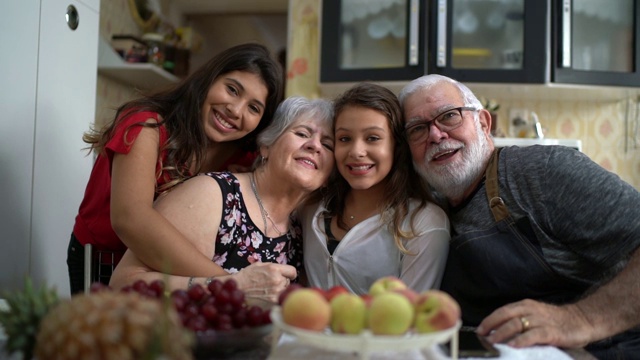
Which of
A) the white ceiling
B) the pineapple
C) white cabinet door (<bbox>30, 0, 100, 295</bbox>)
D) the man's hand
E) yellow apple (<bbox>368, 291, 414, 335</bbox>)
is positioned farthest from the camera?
the white ceiling

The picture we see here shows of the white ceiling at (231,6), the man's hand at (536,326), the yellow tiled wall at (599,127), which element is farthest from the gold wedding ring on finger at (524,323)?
the white ceiling at (231,6)

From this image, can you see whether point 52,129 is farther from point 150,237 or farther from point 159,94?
point 150,237

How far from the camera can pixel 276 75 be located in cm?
175

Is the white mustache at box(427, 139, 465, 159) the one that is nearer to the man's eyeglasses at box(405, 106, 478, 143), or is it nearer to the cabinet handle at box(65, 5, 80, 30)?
the man's eyeglasses at box(405, 106, 478, 143)

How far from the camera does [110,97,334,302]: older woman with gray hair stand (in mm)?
1396

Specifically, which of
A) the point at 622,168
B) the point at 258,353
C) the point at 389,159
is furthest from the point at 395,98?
the point at 622,168

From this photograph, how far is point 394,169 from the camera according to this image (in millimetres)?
1599

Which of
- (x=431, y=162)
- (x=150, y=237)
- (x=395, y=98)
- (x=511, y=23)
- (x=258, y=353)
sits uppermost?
(x=511, y=23)

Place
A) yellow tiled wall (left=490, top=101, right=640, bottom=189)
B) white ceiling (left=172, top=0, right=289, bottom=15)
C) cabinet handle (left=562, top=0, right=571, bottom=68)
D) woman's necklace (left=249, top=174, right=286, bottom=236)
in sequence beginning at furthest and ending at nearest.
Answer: white ceiling (left=172, top=0, right=289, bottom=15)
yellow tiled wall (left=490, top=101, right=640, bottom=189)
cabinet handle (left=562, top=0, right=571, bottom=68)
woman's necklace (left=249, top=174, right=286, bottom=236)

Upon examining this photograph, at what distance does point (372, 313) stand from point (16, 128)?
67.9 inches

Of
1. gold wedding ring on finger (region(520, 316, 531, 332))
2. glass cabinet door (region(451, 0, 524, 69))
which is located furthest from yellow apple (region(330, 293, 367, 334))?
glass cabinet door (region(451, 0, 524, 69))

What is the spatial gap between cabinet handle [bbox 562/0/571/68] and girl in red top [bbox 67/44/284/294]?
6.07 ft

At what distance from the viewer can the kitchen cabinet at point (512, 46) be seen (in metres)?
2.91

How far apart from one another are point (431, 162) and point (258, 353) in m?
0.89
